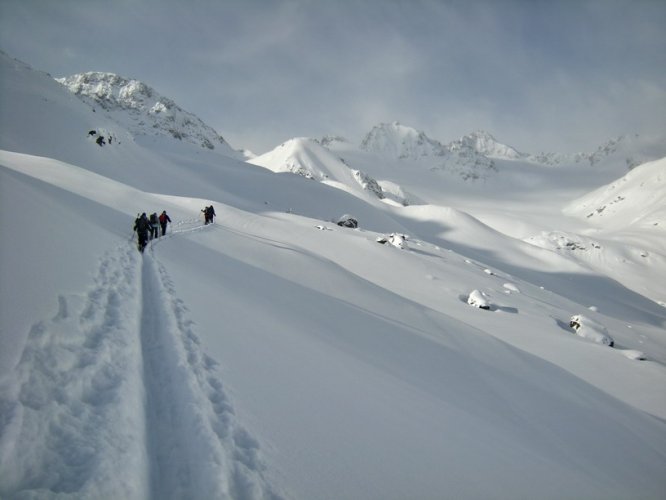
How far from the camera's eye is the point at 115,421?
352 centimetres

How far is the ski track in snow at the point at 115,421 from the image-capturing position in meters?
2.75

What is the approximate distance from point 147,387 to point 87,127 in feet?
188

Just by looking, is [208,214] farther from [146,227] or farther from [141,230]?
[141,230]

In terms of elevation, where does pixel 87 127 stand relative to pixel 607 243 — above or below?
below

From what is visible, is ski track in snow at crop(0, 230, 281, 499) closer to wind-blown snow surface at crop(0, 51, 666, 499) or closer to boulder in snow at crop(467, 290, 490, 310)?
wind-blown snow surface at crop(0, 51, 666, 499)

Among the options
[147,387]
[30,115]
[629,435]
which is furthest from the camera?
[30,115]

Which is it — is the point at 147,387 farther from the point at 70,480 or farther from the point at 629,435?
the point at 629,435

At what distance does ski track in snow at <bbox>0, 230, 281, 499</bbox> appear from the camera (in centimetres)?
275

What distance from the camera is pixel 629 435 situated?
752 cm

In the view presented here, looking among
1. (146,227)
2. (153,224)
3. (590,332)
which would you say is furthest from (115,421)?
(590,332)

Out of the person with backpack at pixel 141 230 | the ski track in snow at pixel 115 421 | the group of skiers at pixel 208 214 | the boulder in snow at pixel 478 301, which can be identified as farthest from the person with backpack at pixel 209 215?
the ski track in snow at pixel 115 421

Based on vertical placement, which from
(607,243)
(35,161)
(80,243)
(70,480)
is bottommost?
(70,480)

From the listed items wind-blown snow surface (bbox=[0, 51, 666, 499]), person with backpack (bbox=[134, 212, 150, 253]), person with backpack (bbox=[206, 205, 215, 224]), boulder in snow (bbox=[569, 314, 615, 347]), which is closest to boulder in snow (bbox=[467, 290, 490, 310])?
wind-blown snow surface (bbox=[0, 51, 666, 499])

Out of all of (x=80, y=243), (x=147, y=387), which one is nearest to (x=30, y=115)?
(x=80, y=243)
